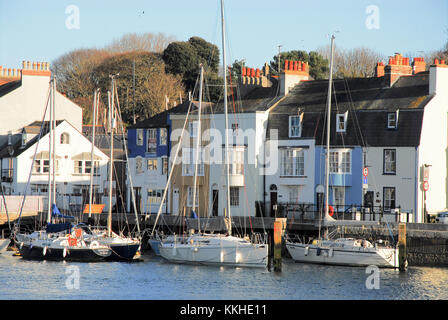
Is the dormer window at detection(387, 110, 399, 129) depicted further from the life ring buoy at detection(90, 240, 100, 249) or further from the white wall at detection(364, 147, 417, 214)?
the life ring buoy at detection(90, 240, 100, 249)

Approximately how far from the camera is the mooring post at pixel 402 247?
162 ft

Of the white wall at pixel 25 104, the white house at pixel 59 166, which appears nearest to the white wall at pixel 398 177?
the white house at pixel 59 166

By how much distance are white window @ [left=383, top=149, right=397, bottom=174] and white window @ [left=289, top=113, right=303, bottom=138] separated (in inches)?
253

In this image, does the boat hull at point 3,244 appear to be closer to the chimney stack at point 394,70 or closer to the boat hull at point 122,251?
the boat hull at point 122,251

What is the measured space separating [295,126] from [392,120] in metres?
6.84

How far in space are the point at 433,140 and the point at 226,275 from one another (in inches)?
795

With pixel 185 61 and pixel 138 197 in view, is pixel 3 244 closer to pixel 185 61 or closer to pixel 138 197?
pixel 138 197

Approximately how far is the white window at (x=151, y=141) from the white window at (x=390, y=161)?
18.5 metres

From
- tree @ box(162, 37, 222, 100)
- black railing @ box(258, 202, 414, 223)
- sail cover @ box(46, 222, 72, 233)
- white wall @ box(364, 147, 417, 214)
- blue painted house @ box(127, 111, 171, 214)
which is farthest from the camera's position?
tree @ box(162, 37, 222, 100)

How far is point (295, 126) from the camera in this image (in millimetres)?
64438

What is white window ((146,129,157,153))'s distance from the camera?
232 feet

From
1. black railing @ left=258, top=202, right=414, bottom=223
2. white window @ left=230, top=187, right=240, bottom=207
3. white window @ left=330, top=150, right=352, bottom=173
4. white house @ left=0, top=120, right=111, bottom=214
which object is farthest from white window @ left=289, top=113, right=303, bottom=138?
white house @ left=0, top=120, right=111, bottom=214

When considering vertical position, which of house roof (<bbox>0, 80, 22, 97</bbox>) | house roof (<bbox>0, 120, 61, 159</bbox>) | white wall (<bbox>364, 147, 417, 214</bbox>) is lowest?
white wall (<bbox>364, 147, 417, 214</bbox>)

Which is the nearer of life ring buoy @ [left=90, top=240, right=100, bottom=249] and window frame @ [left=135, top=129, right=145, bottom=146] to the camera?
life ring buoy @ [left=90, top=240, right=100, bottom=249]
